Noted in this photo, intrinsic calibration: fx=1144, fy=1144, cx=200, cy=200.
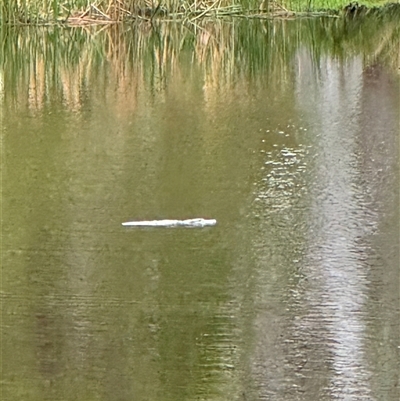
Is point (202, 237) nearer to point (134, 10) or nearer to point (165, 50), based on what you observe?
point (165, 50)

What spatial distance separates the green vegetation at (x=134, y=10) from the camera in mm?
14805

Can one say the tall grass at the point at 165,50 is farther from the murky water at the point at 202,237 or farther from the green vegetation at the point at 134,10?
the green vegetation at the point at 134,10

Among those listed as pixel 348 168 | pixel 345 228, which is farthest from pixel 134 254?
pixel 348 168

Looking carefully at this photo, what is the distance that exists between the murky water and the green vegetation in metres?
4.22

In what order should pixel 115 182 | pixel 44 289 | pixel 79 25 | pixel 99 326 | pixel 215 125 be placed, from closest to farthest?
pixel 99 326 < pixel 44 289 < pixel 115 182 < pixel 215 125 < pixel 79 25

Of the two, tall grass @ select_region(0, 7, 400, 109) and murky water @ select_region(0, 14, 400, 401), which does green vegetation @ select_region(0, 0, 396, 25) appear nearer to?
tall grass @ select_region(0, 7, 400, 109)

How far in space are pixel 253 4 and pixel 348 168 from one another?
908 centimetres

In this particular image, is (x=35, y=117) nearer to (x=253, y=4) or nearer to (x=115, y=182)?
(x=115, y=182)

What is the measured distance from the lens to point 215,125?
8.41m

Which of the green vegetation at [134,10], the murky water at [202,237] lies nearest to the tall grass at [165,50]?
the murky water at [202,237]

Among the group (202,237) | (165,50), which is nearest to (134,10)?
(165,50)

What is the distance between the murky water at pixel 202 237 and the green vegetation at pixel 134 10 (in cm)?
422

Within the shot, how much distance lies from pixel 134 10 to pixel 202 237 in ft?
32.9

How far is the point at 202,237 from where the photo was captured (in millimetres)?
5691
